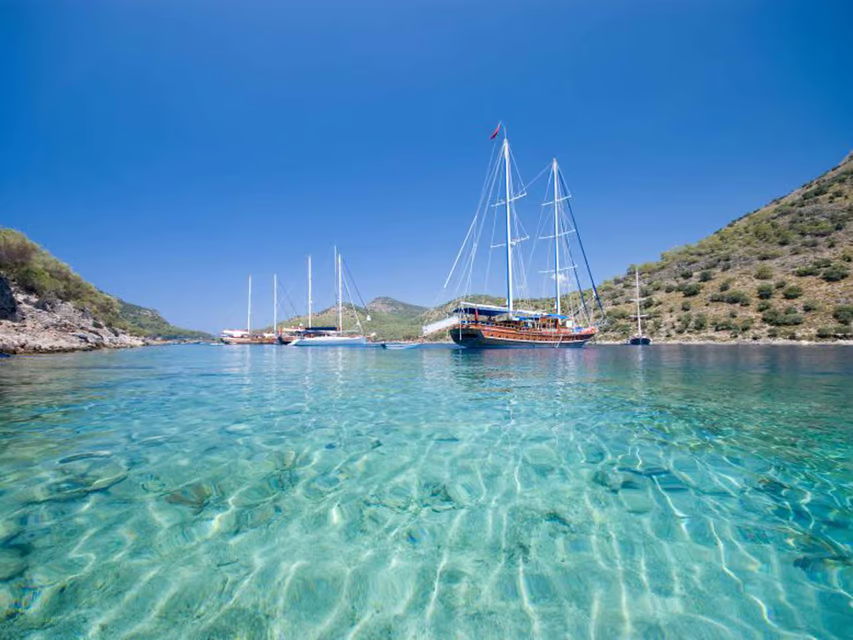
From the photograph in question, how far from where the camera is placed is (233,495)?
3.92 m

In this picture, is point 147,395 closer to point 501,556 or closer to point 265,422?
point 265,422

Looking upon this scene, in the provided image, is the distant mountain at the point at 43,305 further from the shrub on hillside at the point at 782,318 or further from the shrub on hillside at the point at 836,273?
the shrub on hillside at the point at 836,273

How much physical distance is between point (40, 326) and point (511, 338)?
4644 centimetres

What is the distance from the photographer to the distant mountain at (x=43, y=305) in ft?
110

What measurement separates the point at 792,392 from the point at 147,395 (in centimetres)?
1797

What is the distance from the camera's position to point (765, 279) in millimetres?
50750

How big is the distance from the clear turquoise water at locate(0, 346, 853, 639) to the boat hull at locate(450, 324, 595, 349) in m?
30.2

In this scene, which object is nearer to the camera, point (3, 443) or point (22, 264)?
point (3, 443)

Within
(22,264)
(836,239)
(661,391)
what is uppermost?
(836,239)

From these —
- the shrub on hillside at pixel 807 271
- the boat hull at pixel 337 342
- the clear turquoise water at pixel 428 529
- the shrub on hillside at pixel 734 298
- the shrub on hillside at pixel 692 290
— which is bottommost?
the clear turquoise water at pixel 428 529

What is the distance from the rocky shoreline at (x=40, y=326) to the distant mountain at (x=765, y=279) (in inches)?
2668

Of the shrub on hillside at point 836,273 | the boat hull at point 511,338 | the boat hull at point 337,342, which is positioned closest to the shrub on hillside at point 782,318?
A: the shrub on hillside at point 836,273

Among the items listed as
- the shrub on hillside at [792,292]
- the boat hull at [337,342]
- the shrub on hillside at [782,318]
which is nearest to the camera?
the shrub on hillside at [782,318]

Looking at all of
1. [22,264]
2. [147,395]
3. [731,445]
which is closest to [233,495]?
[731,445]
